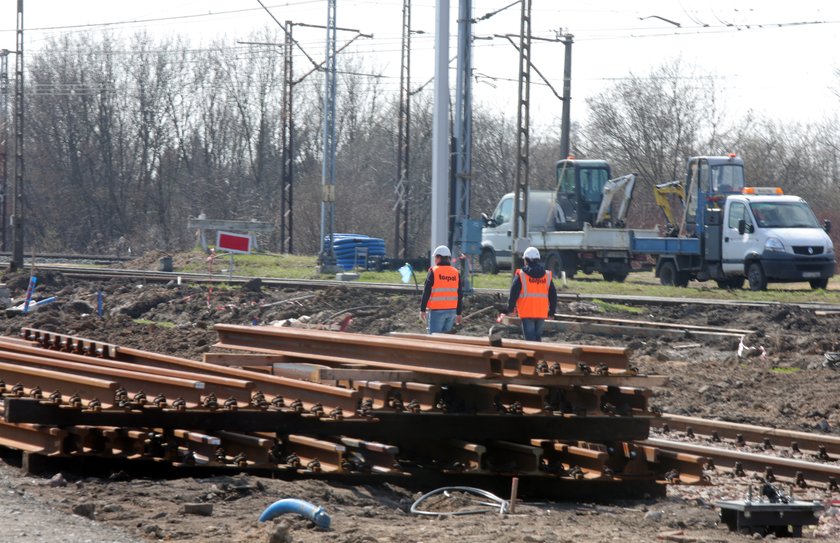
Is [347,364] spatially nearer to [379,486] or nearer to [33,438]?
[379,486]

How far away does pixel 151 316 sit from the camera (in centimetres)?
2548

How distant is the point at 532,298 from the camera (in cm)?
1522

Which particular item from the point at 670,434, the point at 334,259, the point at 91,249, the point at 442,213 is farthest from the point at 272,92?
the point at 670,434

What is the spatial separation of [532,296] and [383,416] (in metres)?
6.36

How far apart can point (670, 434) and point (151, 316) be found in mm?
15796

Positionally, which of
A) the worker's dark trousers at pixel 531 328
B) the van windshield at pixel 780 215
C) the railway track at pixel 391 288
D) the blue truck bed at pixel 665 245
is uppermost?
the van windshield at pixel 780 215

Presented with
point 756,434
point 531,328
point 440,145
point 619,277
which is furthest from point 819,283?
point 756,434

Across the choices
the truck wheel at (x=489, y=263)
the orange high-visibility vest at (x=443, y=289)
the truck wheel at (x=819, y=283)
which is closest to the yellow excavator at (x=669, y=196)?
the truck wheel at (x=819, y=283)

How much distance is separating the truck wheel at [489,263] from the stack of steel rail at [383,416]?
29.2 metres

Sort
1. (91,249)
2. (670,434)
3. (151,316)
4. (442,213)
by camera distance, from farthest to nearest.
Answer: (91,249)
(151,316)
(442,213)
(670,434)

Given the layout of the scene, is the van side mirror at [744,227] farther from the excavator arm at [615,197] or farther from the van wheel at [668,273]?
the excavator arm at [615,197]

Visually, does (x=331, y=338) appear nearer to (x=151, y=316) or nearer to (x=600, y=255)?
(x=151, y=316)

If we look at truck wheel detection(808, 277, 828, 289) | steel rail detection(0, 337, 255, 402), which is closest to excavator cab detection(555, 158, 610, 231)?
truck wheel detection(808, 277, 828, 289)

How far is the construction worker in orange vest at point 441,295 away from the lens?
15438 mm
